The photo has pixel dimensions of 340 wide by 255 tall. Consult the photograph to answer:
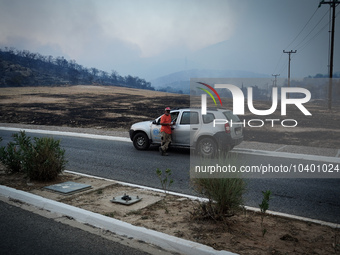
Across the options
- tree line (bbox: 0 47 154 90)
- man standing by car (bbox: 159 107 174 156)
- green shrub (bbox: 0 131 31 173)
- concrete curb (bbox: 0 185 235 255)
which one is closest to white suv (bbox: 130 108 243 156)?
man standing by car (bbox: 159 107 174 156)

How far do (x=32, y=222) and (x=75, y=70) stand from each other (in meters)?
102

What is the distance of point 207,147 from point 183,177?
10.5 ft

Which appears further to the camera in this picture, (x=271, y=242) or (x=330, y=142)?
(x=330, y=142)

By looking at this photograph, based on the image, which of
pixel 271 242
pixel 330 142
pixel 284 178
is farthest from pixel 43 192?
pixel 330 142

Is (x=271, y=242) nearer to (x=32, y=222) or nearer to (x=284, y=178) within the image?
(x=32, y=222)

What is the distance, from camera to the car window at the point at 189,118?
1270 centimetres

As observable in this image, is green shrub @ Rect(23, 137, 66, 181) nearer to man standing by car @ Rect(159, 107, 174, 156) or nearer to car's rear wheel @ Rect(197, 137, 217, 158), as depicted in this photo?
man standing by car @ Rect(159, 107, 174, 156)

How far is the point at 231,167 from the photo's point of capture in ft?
17.3

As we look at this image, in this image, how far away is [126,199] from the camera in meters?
6.47

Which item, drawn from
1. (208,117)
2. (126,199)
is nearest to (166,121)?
(208,117)

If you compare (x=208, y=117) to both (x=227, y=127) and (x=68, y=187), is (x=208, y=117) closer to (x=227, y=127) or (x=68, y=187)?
(x=227, y=127)

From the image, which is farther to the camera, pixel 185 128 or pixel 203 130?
pixel 185 128

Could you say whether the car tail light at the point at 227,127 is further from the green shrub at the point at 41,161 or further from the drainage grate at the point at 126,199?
the green shrub at the point at 41,161

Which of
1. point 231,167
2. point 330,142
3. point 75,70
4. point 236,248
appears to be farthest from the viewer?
point 75,70
